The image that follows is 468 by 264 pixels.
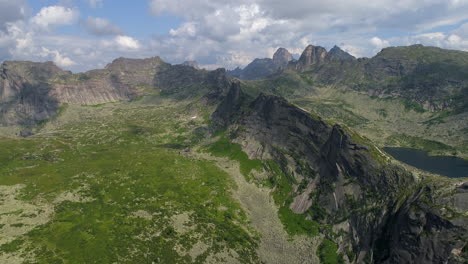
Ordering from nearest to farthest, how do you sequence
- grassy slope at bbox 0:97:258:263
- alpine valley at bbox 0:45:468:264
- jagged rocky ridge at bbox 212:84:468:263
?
jagged rocky ridge at bbox 212:84:468:263 → alpine valley at bbox 0:45:468:264 → grassy slope at bbox 0:97:258:263

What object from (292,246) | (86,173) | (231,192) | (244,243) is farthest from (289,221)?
(86,173)

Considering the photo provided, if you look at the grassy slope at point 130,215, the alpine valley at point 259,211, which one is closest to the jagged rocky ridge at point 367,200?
the alpine valley at point 259,211

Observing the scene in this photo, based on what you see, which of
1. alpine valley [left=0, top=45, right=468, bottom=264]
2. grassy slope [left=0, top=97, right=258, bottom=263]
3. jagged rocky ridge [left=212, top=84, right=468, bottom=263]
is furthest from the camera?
grassy slope [left=0, top=97, right=258, bottom=263]

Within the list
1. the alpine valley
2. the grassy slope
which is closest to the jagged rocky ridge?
the alpine valley

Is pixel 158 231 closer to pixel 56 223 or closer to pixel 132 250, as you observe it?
pixel 132 250

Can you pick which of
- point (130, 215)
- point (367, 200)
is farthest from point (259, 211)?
point (130, 215)

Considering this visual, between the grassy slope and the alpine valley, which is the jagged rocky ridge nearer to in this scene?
the alpine valley

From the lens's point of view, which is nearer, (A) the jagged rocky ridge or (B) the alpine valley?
(A) the jagged rocky ridge

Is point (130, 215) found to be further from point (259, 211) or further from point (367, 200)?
point (367, 200)

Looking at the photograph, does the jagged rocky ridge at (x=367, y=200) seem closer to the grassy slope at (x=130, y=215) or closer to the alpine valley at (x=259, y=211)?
Answer: the alpine valley at (x=259, y=211)
